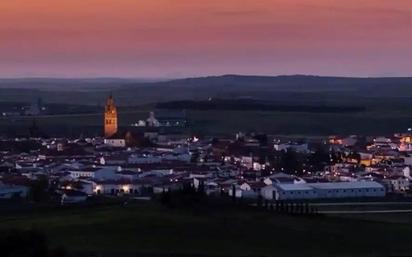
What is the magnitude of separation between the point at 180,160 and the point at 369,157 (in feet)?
36.3

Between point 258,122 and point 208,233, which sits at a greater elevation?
point 258,122

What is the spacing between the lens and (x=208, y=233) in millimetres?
30828

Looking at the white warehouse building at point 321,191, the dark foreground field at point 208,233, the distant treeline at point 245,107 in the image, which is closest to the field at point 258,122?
the distant treeline at point 245,107

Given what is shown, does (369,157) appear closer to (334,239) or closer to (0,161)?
(0,161)

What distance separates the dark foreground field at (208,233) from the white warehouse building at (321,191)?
41.5 feet

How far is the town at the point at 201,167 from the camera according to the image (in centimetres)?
4956

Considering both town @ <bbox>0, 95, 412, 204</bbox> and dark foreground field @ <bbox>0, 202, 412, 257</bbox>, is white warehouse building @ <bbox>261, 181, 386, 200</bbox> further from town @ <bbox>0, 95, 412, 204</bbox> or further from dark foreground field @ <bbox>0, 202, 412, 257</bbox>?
dark foreground field @ <bbox>0, 202, 412, 257</bbox>

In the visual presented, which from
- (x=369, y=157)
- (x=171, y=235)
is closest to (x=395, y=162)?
(x=369, y=157)

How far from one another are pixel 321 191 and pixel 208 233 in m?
19.1

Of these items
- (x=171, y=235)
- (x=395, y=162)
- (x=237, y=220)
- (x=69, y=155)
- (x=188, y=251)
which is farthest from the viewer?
(x=69, y=155)

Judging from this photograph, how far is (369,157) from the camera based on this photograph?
68.2 metres

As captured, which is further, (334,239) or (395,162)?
(395,162)

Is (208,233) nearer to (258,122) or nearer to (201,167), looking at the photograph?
(201,167)

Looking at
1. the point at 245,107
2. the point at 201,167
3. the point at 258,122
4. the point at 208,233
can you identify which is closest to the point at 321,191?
the point at 201,167
